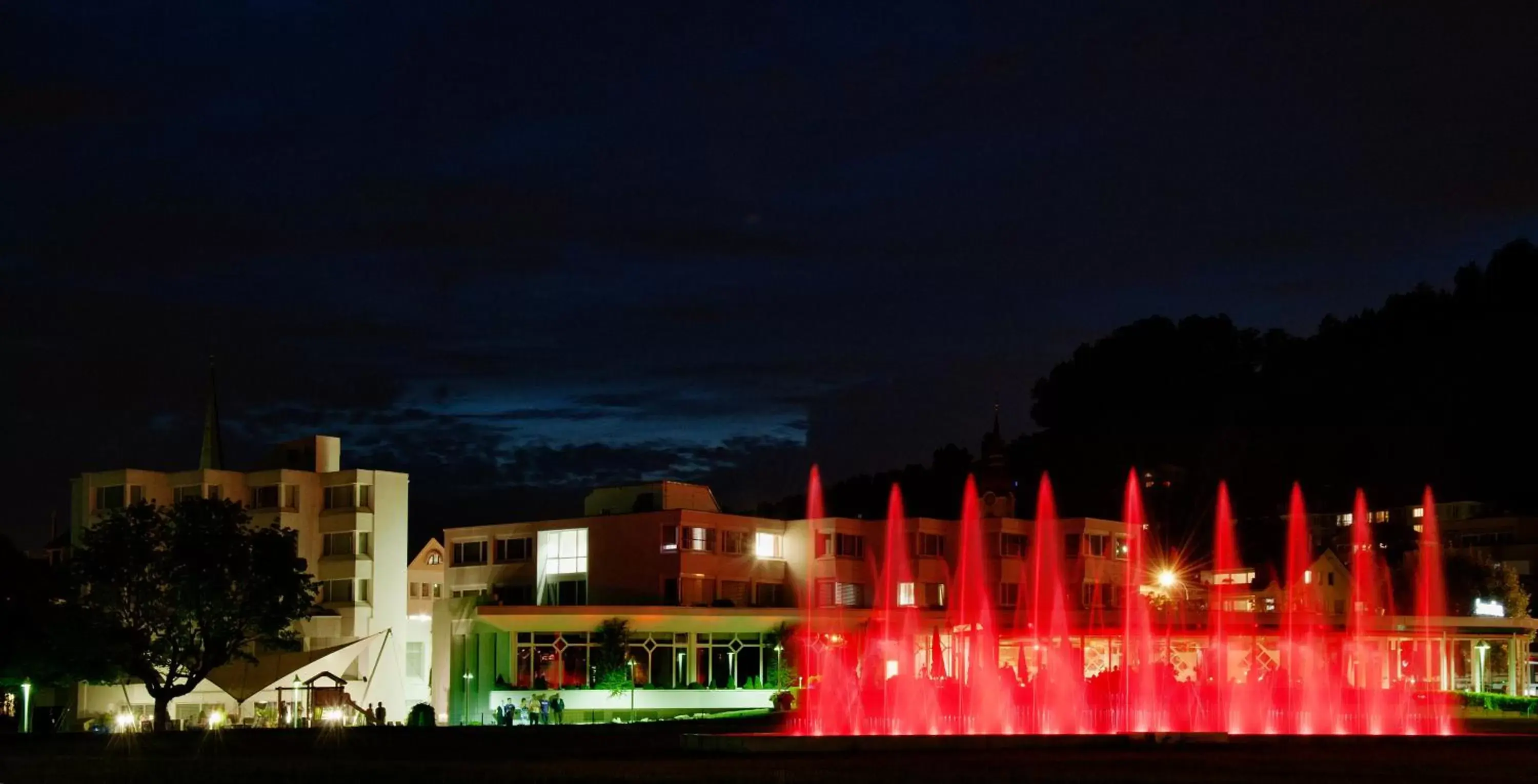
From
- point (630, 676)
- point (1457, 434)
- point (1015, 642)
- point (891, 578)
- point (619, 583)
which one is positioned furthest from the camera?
point (1457, 434)

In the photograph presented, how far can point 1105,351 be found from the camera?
155375 mm

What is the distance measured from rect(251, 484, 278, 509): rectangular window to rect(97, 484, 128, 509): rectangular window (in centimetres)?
471

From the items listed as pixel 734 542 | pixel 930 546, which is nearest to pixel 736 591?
Answer: pixel 734 542

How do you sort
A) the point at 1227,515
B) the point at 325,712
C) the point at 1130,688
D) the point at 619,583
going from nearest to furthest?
the point at 1130,688, the point at 325,712, the point at 619,583, the point at 1227,515

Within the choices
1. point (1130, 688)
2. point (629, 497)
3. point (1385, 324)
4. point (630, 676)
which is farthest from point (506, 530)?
point (1385, 324)

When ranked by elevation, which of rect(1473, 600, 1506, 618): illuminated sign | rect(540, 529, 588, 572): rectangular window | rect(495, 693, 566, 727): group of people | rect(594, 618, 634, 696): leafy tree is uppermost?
rect(540, 529, 588, 572): rectangular window

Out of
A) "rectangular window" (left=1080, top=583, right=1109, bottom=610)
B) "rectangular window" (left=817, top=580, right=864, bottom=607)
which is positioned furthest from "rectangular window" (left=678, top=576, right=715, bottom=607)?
"rectangular window" (left=1080, top=583, right=1109, bottom=610)

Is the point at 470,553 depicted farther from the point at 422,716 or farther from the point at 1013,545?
the point at 1013,545

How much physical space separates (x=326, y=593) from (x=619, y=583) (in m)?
12.0

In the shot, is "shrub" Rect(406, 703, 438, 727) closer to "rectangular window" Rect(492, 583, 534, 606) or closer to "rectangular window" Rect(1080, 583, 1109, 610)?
"rectangular window" Rect(492, 583, 534, 606)

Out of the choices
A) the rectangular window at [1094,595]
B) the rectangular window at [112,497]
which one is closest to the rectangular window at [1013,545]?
the rectangular window at [1094,595]

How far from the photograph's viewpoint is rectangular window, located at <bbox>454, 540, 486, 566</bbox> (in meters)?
73.2

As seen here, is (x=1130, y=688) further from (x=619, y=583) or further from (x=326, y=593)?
(x=326, y=593)

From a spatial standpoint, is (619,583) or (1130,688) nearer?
(1130,688)
